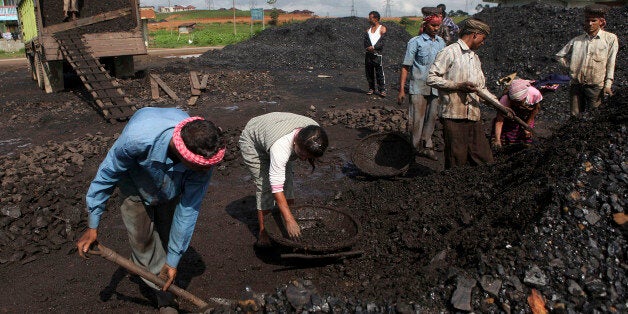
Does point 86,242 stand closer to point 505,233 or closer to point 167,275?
point 167,275

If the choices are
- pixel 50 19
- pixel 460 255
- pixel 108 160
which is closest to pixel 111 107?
pixel 50 19

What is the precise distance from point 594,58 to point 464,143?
7.39 ft

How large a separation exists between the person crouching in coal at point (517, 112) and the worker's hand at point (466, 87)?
69cm

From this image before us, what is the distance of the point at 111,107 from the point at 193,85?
8.82 feet

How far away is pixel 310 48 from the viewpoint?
64.9 ft

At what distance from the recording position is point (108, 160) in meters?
2.83

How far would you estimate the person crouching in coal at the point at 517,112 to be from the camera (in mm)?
4996

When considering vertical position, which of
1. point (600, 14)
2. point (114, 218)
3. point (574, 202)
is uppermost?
point (600, 14)

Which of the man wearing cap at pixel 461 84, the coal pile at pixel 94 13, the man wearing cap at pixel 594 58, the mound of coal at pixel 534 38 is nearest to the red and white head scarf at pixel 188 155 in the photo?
the man wearing cap at pixel 461 84

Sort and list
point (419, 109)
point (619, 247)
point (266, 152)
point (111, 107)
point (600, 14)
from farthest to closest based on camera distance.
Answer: point (111, 107) < point (419, 109) < point (600, 14) < point (266, 152) < point (619, 247)

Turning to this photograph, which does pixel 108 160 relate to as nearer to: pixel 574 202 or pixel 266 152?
pixel 266 152

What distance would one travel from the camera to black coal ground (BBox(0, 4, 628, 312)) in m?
2.88

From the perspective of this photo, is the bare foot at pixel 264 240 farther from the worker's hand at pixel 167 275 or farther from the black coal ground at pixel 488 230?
the worker's hand at pixel 167 275

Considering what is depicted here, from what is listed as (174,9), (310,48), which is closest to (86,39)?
(310,48)
